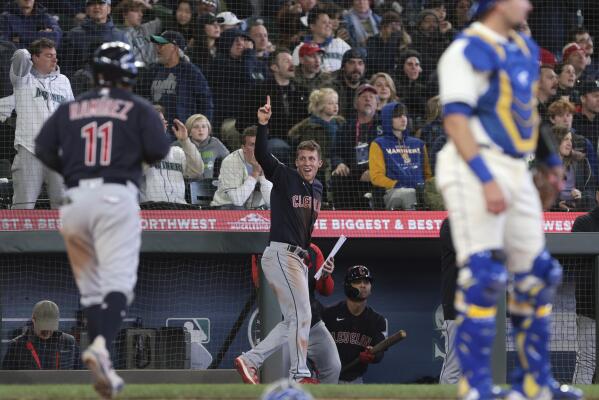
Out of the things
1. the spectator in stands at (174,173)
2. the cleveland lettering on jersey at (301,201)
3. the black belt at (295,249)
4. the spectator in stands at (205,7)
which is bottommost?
the black belt at (295,249)

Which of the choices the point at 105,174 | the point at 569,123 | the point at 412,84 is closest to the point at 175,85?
the point at 412,84

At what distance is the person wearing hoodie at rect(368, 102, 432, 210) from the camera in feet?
33.3

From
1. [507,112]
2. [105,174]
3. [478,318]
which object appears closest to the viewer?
[478,318]

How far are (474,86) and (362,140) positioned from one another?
582cm

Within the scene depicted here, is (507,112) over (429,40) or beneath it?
beneath

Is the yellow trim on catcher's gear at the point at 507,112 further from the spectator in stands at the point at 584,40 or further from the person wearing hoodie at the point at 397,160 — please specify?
the spectator in stands at the point at 584,40

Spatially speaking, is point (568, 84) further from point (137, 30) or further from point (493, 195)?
point (493, 195)

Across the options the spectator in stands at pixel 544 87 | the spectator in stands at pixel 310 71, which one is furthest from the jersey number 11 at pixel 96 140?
the spectator in stands at pixel 544 87

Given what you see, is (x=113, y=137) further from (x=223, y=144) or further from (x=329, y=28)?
(x=329, y=28)

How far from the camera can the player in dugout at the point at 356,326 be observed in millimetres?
9695

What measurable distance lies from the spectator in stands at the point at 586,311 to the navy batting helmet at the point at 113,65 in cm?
500

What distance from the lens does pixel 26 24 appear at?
36.1 feet

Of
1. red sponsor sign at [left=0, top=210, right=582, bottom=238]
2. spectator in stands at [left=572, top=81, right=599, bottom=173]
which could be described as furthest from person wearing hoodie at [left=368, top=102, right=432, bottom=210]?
spectator in stands at [left=572, top=81, right=599, bottom=173]

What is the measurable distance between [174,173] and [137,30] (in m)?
2.15
